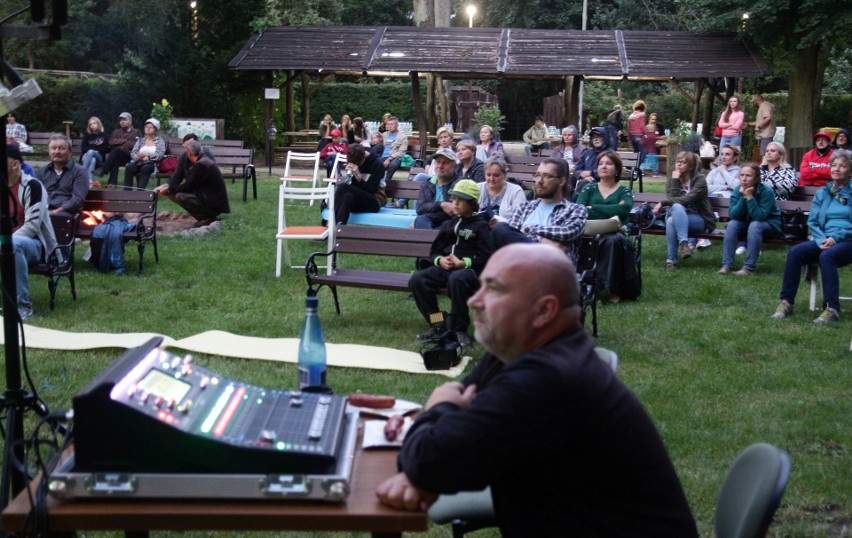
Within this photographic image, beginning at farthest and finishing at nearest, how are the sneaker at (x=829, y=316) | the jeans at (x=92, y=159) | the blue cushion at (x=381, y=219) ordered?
the jeans at (x=92, y=159) → the blue cushion at (x=381, y=219) → the sneaker at (x=829, y=316)

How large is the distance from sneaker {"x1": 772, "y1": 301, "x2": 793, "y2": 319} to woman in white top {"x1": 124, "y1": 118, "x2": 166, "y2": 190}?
12.3 metres

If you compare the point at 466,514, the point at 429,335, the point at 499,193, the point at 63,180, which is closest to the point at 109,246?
the point at 63,180

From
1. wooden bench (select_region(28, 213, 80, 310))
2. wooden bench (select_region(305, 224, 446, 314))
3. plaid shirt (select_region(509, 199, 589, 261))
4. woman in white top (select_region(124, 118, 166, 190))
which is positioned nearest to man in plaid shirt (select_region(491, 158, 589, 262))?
plaid shirt (select_region(509, 199, 589, 261))

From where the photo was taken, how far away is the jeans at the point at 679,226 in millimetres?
12242

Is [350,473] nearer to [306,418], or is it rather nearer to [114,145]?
[306,418]

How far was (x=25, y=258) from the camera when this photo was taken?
364 inches

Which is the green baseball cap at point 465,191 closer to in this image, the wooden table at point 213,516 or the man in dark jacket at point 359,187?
the man in dark jacket at point 359,187

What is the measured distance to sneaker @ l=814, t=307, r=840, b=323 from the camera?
9328mm

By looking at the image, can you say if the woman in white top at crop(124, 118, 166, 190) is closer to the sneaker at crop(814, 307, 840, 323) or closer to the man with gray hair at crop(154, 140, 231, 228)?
the man with gray hair at crop(154, 140, 231, 228)

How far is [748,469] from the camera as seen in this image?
115 inches

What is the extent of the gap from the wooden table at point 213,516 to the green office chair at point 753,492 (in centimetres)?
94

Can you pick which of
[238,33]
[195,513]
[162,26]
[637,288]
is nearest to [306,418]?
[195,513]

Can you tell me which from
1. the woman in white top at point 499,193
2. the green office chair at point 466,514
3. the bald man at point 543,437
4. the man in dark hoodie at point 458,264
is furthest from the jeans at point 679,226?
the bald man at point 543,437

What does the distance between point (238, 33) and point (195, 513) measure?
27.1 metres
